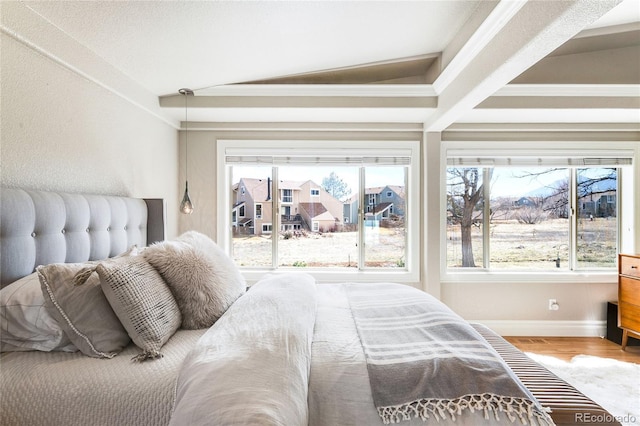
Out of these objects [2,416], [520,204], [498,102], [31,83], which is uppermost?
[498,102]

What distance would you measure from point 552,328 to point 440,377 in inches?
122

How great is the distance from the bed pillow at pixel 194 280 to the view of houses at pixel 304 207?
5.84 feet

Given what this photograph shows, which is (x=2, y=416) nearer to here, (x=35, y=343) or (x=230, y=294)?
(x=35, y=343)

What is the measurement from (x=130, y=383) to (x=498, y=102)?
310 centimetres

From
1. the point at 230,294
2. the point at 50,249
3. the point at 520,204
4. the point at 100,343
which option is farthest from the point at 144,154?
the point at 520,204

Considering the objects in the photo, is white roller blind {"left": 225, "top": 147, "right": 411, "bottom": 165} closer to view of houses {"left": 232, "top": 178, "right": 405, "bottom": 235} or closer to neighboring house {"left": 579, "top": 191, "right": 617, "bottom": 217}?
view of houses {"left": 232, "top": 178, "right": 405, "bottom": 235}

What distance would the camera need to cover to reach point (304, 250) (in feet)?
A: 11.6

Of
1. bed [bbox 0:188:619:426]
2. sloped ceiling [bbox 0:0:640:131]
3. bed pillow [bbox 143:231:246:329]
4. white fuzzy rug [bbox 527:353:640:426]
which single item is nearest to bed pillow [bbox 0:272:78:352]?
bed [bbox 0:188:619:426]

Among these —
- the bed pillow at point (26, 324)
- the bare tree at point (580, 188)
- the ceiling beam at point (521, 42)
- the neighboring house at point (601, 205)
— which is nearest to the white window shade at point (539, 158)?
the bare tree at point (580, 188)

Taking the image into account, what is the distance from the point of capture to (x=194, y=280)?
1556 millimetres

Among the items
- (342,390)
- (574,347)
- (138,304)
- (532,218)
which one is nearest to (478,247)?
(532,218)

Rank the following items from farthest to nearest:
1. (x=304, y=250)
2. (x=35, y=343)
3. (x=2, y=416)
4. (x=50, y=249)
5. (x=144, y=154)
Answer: (x=304, y=250)
(x=144, y=154)
(x=50, y=249)
(x=35, y=343)
(x=2, y=416)

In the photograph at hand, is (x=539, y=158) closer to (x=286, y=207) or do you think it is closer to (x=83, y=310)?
(x=286, y=207)

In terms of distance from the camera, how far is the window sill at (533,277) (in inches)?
134
